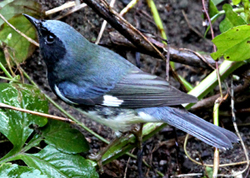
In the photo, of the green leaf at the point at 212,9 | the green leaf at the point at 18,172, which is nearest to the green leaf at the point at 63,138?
the green leaf at the point at 18,172

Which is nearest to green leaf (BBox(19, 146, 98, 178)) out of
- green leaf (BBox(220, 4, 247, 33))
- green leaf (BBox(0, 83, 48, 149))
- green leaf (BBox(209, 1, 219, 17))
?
green leaf (BBox(0, 83, 48, 149))

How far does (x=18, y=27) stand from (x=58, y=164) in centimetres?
132

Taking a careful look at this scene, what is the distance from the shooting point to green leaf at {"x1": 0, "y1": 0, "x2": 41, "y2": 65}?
302 centimetres

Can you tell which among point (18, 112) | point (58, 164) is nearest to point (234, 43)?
point (58, 164)

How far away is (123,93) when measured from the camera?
2654 mm

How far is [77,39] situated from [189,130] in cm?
108

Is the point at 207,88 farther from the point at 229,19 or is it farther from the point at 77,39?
the point at 77,39

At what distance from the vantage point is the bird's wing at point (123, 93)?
2.62 m

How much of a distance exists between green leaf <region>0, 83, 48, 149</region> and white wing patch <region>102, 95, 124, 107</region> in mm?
465

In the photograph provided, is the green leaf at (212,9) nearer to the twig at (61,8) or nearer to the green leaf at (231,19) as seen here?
the green leaf at (231,19)

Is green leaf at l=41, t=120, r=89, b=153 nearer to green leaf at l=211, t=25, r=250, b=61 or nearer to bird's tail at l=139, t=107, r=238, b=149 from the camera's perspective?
bird's tail at l=139, t=107, r=238, b=149

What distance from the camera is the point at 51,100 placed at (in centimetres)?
301

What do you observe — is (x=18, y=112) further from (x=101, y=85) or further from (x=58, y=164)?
(x=101, y=85)

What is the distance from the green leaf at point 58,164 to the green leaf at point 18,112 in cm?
16
